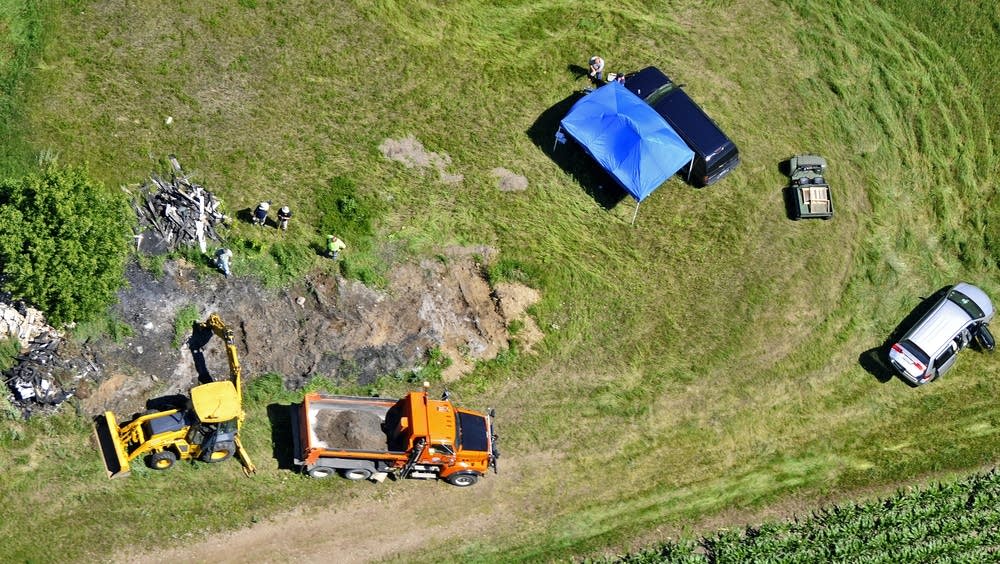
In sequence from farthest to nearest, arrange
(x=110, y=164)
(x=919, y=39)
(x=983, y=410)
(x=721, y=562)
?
(x=919, y=39) → (x=983, y=410) → (x=110, y=164) → (x=721, y=562)

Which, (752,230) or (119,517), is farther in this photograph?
(752,230)

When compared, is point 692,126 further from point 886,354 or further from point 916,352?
point 916,352

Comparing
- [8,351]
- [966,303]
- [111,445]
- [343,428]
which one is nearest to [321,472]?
[343,428]

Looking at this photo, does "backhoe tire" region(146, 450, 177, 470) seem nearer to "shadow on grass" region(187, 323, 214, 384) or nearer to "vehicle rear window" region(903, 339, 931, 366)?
"shadow on grass" region(187, 323, 214, 384)

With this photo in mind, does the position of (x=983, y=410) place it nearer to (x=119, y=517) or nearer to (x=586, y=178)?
(x=586, y=178)

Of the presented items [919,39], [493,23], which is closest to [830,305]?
[919,39]
